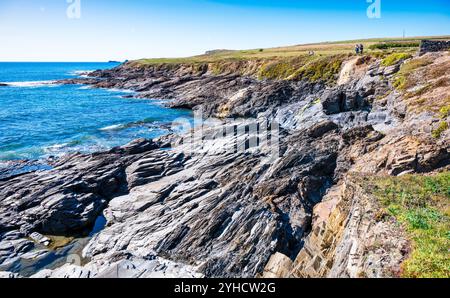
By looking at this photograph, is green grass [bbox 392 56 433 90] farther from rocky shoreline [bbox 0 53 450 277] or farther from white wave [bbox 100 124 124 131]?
white wave [bbox 100 124 124 131]

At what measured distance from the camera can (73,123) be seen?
58188 millimetres

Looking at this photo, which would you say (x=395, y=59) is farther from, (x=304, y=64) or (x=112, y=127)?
(x=112, y=127)

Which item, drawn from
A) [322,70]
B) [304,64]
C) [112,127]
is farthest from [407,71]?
[112,127]

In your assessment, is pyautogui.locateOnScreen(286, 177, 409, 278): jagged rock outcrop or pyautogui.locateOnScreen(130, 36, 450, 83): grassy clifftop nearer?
pyautogui.locateOnScreen(286, 177, 409, 278): jagged rock outcrop

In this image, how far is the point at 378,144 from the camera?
2645cm

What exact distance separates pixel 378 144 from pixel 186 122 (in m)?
36.5

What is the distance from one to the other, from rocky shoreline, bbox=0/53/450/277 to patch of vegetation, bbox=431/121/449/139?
13.6 inches

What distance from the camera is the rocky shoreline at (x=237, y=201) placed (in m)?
15.9

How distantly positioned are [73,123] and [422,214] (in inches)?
2335

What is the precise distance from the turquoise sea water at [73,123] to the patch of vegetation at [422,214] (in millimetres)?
36344

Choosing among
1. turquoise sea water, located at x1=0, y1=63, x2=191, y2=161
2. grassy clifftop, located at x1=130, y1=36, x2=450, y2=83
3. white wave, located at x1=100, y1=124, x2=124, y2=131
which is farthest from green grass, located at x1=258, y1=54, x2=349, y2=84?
white wave, located at x1=100, y1=124, x2=124, y2=131

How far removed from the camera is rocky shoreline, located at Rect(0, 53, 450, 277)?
15.9 m
